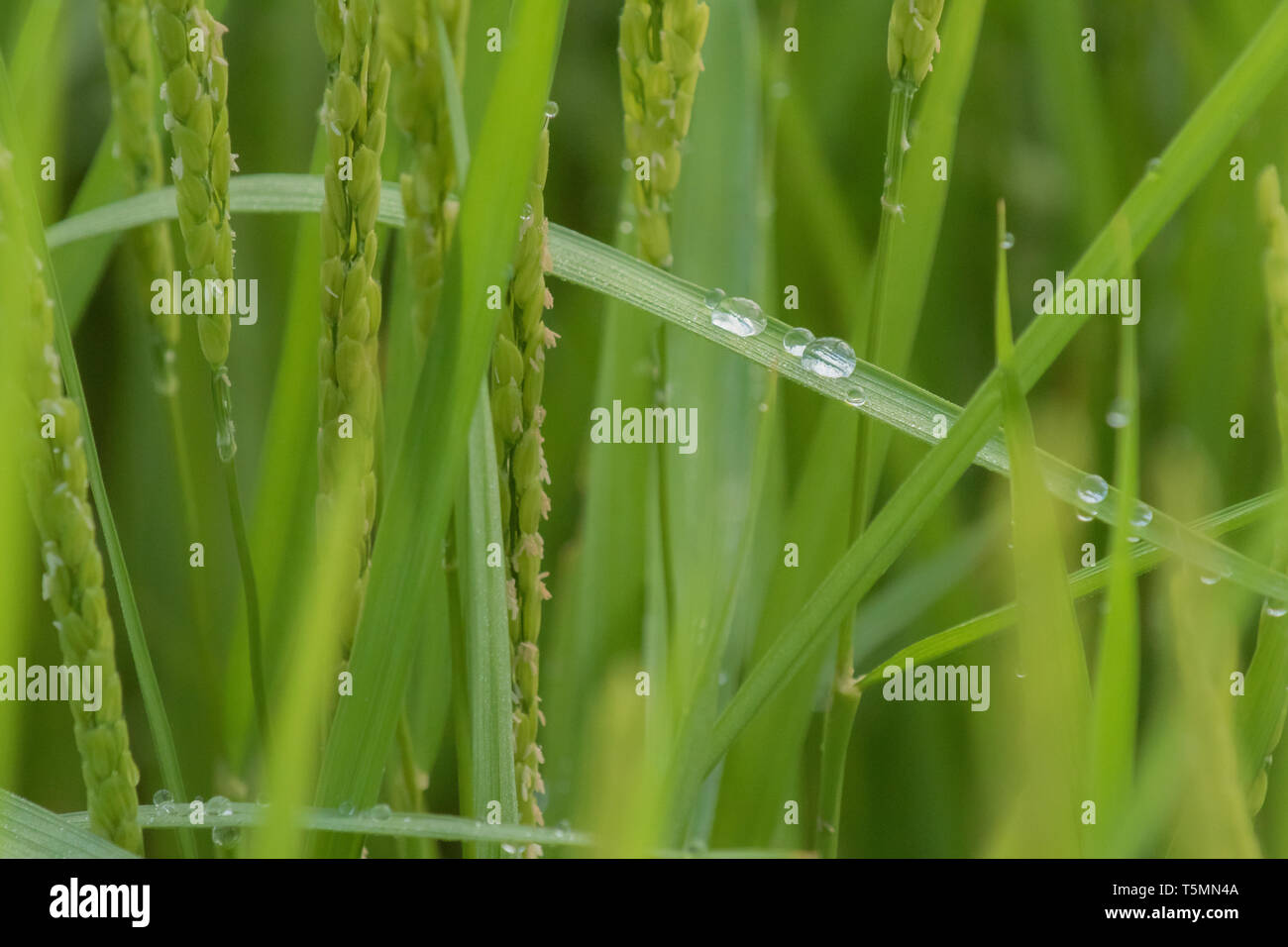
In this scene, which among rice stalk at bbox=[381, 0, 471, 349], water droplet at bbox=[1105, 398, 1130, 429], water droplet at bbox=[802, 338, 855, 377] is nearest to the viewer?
rice stalk at bbox=[381, 0, 471, 349]

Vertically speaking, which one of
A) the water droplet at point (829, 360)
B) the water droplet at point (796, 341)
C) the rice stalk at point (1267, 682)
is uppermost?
the water droplet at point (796, 341)

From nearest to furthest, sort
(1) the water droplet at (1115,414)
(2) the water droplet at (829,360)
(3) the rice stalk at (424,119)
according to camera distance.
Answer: (3) the rice stalk at (424,119), (2) the water droplet at (829,360), (1) the water droplet at (1115,414)

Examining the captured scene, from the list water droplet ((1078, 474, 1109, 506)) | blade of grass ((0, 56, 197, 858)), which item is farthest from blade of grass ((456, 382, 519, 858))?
water droplet ((1078, 474, 1109, 506))

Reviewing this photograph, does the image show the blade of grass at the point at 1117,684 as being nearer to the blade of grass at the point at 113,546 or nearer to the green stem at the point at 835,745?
the green stem at the point at 835,745

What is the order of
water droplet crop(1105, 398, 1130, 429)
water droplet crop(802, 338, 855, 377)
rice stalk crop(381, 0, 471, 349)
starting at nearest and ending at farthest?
rice stalk crop(381, 0, 471, 349) → water droplet crop(802, 338, 855, 377) → water droplet crop(1105, 398, 1130, 429)

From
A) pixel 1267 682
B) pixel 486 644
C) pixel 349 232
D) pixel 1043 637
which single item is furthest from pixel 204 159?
pixel 1267 682

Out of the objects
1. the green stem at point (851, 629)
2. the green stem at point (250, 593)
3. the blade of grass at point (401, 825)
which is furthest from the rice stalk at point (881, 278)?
the green stem at point (250, 593)

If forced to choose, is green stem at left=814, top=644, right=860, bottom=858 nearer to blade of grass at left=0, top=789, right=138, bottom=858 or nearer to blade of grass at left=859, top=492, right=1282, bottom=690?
blade of grass at left=859, top=492, right=1282, bottom=690

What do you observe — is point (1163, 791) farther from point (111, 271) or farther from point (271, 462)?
point (111, 271)
